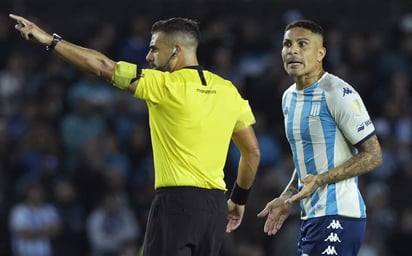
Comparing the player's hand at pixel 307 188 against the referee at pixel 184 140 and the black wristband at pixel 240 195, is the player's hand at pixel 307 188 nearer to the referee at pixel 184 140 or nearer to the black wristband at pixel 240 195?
the referee at pixel 184 140

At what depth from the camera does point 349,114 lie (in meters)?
6.96

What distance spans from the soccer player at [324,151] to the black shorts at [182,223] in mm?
407

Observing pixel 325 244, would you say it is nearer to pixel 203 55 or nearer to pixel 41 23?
pixel 203 55

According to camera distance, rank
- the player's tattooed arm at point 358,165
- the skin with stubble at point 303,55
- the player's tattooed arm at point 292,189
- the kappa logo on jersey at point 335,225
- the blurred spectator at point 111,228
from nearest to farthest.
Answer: the player's tattooed arm at point 358,165
the kappa logo on jersey at point 335,225
the skin with stubble at point 303,55
the player's tattooed arm at point 292,189
the blurred spectator at point 111,228

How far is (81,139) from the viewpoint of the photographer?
13.5 metres

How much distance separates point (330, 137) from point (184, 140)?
96 cm

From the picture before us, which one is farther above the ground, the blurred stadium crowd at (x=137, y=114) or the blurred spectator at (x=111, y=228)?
the blurred stadium crowd at (x=137, y=114)

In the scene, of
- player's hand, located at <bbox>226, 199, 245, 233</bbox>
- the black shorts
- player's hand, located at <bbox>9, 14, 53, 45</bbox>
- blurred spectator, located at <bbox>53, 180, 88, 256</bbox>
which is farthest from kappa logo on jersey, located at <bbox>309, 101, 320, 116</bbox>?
blurred spectator, located at <bbox>53, 180, 88, 256</bbox>

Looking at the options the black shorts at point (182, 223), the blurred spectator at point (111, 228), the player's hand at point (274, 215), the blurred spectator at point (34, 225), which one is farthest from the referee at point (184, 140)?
the blurred spectator at point (34, 225)

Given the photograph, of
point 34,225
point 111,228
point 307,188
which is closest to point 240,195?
point 307,188

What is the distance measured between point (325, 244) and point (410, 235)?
18.4 feet

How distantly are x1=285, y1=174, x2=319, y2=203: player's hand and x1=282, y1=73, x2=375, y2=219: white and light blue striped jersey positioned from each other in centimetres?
21

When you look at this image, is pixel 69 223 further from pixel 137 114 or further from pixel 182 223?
pixel 182 223

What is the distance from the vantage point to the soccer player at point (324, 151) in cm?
696
